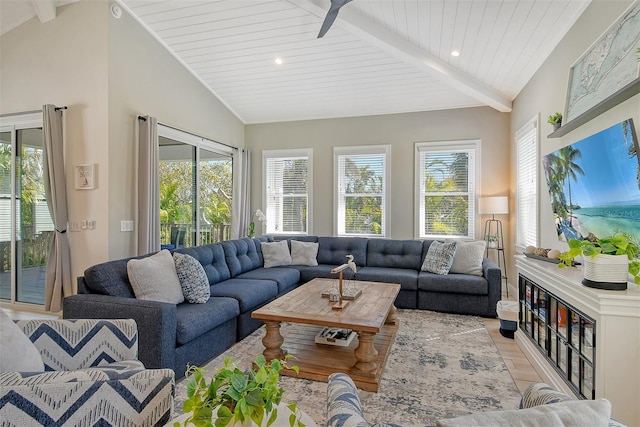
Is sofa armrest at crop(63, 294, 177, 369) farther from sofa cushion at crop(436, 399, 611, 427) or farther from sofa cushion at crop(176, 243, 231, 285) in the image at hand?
sofa cushion at crop(436, 399, 611, 427)

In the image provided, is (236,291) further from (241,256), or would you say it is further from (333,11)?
(333,11)

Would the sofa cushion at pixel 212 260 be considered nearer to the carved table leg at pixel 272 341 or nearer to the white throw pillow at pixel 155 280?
the white throw pillow at pixel 155 280

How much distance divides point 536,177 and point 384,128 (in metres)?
2.45

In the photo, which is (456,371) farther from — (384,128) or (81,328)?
(384,128)

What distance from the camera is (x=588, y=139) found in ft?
7.86

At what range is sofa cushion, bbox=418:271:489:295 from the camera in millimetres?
3857

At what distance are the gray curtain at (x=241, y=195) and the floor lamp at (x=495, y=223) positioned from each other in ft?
12.8

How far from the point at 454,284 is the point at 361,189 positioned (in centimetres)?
232

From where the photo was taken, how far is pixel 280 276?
4.06 meters

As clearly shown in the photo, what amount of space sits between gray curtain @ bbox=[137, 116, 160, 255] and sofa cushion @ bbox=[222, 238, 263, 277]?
88 centimetres

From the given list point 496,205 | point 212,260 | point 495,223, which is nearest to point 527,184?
point 496,205

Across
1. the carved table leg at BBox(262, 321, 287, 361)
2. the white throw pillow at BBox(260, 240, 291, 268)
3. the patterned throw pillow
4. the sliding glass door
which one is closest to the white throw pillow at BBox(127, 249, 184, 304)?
the carved table leg at BBox(262, 321, 287, 361)

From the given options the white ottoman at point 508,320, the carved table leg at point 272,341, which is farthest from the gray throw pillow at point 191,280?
the white ottoman at point 508,320

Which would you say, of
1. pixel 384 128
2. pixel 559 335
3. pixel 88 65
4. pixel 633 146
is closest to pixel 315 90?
pixel 384 128
